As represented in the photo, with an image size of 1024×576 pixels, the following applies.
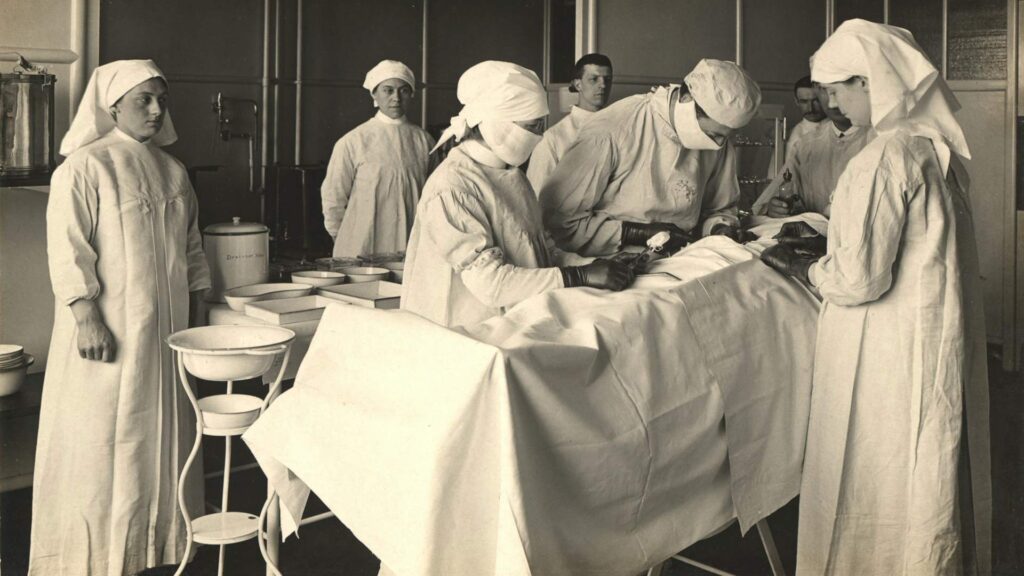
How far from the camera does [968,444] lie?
2865 millimetres

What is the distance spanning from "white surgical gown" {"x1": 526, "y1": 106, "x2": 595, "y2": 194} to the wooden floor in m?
1.80

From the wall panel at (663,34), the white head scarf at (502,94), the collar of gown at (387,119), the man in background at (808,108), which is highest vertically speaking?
the wall panel at (663,34)

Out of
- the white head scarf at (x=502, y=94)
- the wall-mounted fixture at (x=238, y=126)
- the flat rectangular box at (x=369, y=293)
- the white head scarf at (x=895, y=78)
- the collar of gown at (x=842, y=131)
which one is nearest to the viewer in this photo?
the white head scarf at (x=895, y=78)

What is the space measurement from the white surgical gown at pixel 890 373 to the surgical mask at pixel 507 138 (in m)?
0.94

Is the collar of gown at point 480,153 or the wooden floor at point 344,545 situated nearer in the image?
the collar of gown at point 480,153

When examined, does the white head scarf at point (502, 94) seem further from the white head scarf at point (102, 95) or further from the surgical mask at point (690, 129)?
the white head scarf at point (102, 95)

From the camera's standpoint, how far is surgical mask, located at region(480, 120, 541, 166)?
2.83 m

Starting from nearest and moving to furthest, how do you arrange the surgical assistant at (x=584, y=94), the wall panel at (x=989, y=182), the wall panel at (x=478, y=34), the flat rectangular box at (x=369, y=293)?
1. the flat rectangular box at (x=369, y=293)
2. the wall panel at (x=478, y=34)
3. the surgical assistant at (x=584, y=94)
4. the wall panel at (x=989, y=182)

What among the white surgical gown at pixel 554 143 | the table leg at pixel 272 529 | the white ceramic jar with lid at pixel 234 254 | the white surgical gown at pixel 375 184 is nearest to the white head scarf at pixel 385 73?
the white surgical gown at pixel 375 184

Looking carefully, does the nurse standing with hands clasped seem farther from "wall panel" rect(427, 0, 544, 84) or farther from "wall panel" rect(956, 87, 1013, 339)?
"wall panel" rect(956, 87, 1013, 339)

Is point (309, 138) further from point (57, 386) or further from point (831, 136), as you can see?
point (831, 136)

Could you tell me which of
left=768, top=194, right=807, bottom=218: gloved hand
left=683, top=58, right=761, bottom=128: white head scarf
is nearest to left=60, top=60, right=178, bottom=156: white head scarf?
left=683, top=58, right=761, bottom=128: white head scarf

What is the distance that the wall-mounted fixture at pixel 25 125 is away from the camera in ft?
11.6

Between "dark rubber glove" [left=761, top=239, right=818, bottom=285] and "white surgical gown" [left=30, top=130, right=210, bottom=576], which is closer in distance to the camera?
"dark rubber glove" [left=761, top=239, right=818, bottom=285]
